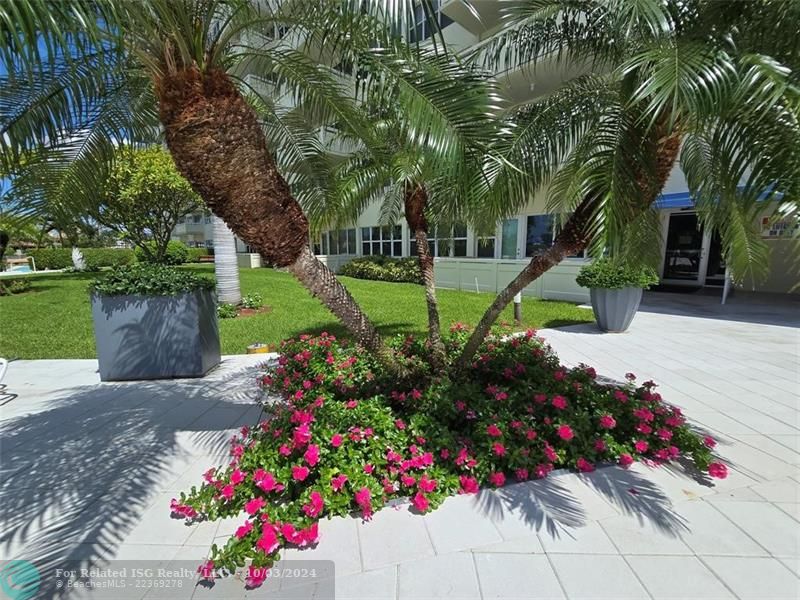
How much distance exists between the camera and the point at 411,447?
2.94m

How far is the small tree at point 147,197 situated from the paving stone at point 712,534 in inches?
492

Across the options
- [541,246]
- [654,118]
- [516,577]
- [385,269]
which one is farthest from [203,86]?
[385,269]

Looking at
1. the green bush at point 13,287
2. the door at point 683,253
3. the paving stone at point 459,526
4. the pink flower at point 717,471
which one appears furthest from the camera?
the green bush at point 13,287

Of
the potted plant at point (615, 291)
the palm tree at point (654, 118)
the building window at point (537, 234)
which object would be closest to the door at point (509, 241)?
the building window at point (537, 234)

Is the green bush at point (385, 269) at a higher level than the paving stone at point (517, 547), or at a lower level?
higher

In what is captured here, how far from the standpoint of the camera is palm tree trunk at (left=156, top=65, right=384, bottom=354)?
2279mm

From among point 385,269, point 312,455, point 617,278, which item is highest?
point 617,278

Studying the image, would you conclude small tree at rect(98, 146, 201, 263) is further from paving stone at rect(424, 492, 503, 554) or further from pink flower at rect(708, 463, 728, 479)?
pink flower at rect(708, 463, 728, 479)

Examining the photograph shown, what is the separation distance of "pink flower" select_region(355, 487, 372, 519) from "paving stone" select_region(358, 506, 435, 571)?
0.20 ft

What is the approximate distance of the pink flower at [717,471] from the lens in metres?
2.81

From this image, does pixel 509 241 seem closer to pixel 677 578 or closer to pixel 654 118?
pixel 654 118

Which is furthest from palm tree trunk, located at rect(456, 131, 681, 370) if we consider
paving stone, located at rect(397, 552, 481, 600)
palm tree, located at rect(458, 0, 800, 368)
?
paving stone, located at rect(397, 552, 481, 600)

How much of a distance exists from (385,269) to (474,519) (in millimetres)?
15699

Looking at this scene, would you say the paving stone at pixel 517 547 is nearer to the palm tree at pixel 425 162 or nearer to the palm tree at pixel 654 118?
the palm tree at pixel 654 118
